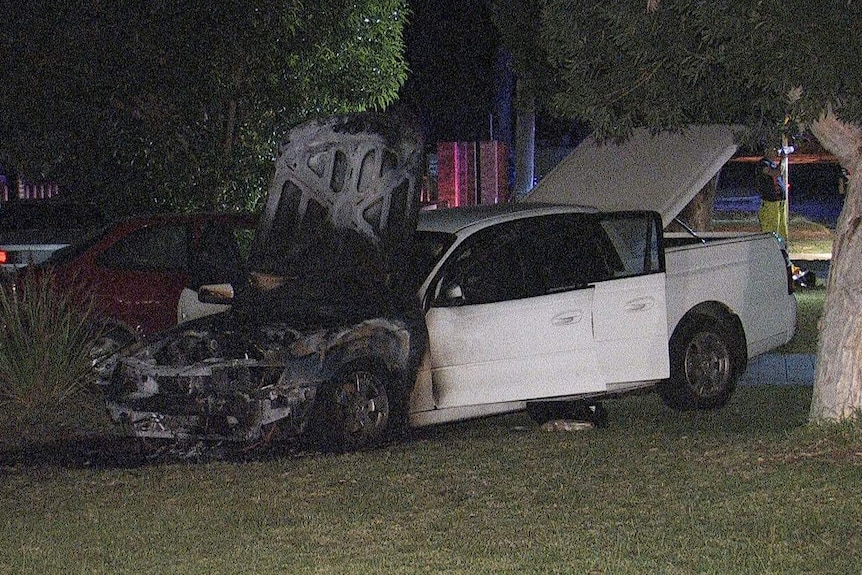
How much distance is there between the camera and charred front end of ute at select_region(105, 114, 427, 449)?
9711mm

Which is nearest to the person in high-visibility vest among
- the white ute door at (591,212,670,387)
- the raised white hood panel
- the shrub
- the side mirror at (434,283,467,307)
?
the raised white hood panel

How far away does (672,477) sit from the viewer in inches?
341

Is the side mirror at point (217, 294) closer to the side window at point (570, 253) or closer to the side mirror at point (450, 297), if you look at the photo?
the side mirror at point (450, 297)

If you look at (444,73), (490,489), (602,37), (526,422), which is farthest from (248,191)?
(444,73)

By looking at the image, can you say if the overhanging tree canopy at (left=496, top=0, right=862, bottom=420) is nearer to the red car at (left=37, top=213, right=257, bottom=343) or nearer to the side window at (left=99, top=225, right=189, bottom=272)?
the red car at (left=37, top=213, right=257, bottom=343)

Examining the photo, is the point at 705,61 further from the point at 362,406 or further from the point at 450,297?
the point at 362,406

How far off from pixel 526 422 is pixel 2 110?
25.4 ft

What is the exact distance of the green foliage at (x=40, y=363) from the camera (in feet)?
39.1

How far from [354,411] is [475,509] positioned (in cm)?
211

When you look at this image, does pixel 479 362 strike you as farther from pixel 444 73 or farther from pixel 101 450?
pixel 444 73

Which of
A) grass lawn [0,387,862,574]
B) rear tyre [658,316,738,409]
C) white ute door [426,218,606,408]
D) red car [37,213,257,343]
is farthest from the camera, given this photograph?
red car [37,213,257,343]

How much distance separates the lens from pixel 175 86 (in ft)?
53.2

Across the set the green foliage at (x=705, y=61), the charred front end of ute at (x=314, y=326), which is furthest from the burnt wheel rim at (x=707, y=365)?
the charred front end of ute at (x=314, y=326)

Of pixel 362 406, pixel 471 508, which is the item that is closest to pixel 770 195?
pixel 362 406
